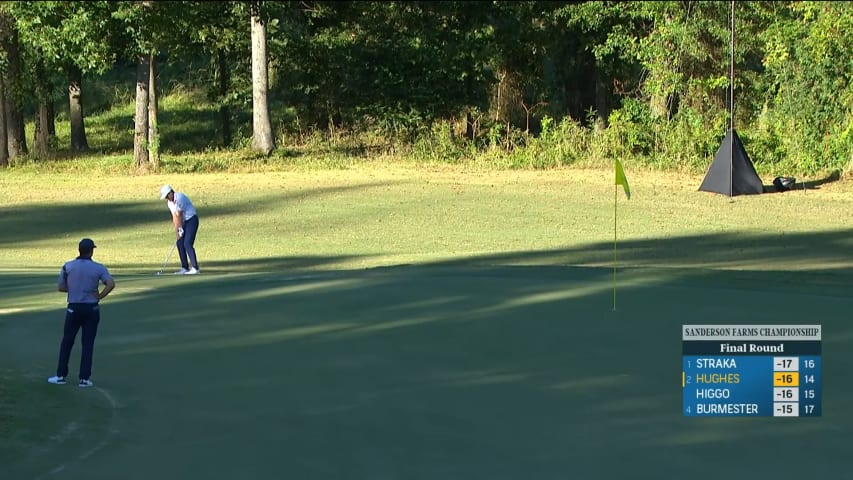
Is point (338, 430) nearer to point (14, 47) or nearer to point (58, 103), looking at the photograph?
point (14, 47)

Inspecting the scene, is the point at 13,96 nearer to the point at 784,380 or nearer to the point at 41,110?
the point at 41,110

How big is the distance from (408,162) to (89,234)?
631 inches

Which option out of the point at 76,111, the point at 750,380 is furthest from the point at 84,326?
the point at 76,111

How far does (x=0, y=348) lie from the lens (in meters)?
15.1

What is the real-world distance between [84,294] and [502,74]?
128 feet

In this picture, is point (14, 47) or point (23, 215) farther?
point (14, 47)

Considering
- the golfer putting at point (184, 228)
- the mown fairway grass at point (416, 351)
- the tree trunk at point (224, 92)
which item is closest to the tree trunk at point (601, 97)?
the tree trunk at point (224, 92)

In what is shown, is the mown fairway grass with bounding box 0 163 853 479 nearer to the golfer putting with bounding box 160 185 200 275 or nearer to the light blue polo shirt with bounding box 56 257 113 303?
the golfer putting with bounding box 160 185 200 275

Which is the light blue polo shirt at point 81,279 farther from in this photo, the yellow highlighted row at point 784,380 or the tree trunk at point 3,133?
the tree trunk at point 3,133

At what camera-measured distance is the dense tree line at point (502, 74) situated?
37.3 m

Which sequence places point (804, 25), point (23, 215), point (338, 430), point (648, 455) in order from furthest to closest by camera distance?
point (804, 25), point (23, 215), point (338, 430), point (648, 455)

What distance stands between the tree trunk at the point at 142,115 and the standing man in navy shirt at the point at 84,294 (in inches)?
1178

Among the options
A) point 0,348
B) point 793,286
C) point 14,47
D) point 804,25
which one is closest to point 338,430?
point 0,348

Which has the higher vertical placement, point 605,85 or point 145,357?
point 605,85
